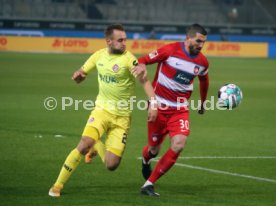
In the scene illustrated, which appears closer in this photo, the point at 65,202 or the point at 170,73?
the point at 65,202

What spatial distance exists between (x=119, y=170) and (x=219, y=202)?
292cm

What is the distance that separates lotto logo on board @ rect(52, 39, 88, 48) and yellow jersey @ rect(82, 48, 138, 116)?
4172cm

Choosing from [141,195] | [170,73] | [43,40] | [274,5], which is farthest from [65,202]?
[274,5]

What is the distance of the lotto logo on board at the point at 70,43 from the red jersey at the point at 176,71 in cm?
4136

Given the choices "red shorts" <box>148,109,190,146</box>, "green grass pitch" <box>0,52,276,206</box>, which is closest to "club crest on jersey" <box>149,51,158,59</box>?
"red shorts" <box>148,109,190,146</box>

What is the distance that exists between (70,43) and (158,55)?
4216cm

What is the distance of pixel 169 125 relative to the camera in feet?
35.3

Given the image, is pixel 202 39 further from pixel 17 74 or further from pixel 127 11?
pixel 127 11

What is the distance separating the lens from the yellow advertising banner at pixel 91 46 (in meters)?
50.5

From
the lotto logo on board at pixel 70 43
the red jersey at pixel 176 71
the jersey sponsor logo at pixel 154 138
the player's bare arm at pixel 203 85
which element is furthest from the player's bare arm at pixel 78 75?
the lotto logo on board at pixel 70 43

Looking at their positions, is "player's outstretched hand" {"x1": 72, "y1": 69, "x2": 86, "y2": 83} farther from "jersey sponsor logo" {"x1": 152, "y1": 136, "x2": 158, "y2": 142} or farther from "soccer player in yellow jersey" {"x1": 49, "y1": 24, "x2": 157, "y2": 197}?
"jersey sponsor logo" {"x1": 152, "y1": 136, "x2": 158, "y2": 142}

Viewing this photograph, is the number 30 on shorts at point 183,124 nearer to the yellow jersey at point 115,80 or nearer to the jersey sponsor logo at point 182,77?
the jersey sponsor logo at point 182,77

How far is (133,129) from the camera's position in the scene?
18.4m

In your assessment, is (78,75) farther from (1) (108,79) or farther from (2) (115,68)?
(2) (115,68)
